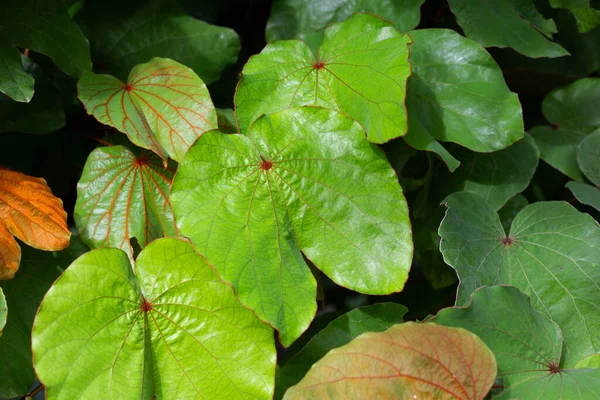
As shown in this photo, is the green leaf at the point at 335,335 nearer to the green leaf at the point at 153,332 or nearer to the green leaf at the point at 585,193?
the green leaf at the point at 153,332

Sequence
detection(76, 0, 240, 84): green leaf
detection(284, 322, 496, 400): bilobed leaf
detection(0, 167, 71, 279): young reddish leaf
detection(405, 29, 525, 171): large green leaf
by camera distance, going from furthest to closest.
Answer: detection(76, 0, 240, 84): green leaf → detection(405, 29, 525, 171): large green leaf → detection(0, 167, 71, 279): young reddish leaf → detection(284, 322, 496, 400): bilobed leaf

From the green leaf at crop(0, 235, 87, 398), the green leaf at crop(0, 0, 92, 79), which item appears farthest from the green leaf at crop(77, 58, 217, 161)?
the green leaf at crop(0, 235, 87, 398)

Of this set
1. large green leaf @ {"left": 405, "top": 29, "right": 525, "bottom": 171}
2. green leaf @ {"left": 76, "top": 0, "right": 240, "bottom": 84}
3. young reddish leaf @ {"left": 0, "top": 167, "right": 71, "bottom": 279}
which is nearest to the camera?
young reddish leaf @ {"left": 0, "top": 167, "right": 71, "bottom": 279}

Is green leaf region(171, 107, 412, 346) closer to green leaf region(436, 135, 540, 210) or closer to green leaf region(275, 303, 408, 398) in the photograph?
green leaf region(275, 303, 408, 398)

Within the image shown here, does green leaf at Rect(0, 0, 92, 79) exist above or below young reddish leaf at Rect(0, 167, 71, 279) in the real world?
above

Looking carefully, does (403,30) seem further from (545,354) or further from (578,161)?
(545,354)

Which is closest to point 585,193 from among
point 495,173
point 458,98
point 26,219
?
point 495,173

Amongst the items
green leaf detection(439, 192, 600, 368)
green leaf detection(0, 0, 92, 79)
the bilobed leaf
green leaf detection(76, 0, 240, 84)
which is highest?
green leaf detection(0, 0, 92, 79)

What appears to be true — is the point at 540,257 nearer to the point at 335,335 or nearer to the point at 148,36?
the point at 335,335
